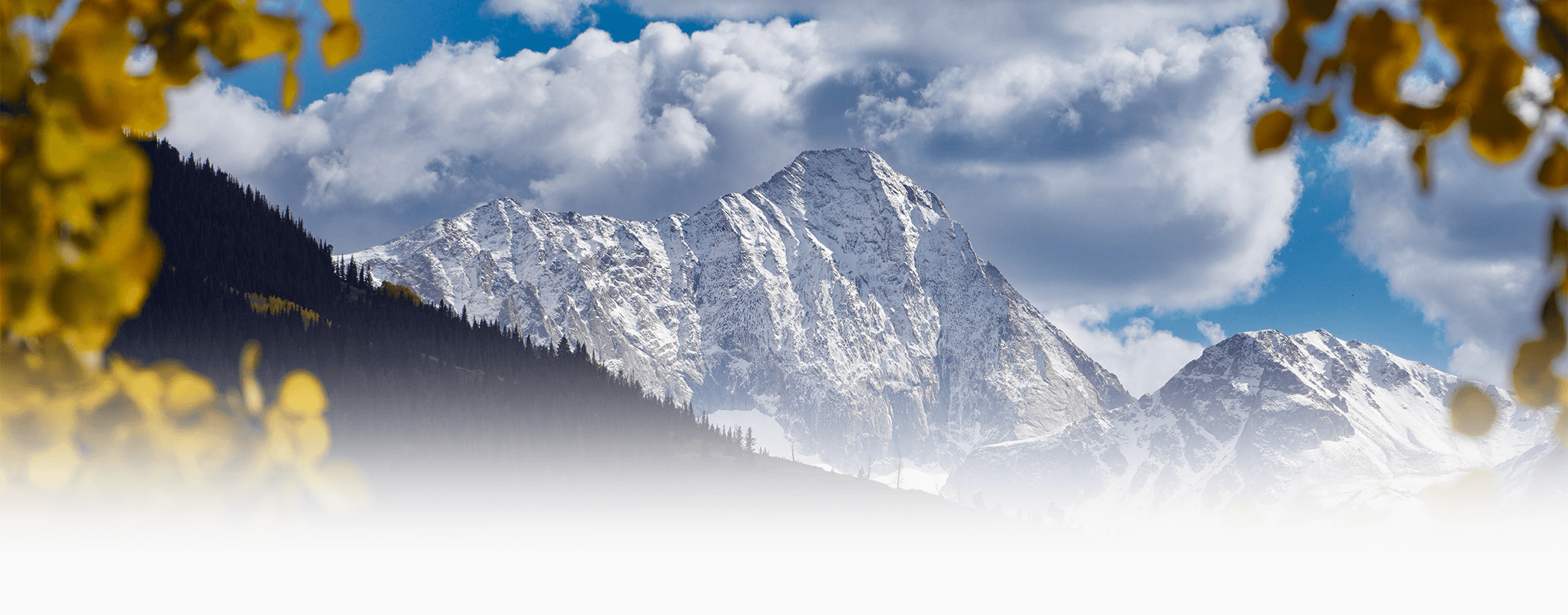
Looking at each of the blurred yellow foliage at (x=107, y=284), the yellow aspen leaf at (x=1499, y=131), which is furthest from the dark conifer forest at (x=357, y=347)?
the yellow aspen leaf at (x=1499, y=131)

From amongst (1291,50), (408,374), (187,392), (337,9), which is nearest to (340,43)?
(337,9)

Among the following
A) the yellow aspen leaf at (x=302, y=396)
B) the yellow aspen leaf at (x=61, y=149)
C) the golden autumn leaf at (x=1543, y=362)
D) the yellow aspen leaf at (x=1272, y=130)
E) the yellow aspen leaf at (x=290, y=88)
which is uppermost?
the yellow aspen leaf at (x=1272, y=130)

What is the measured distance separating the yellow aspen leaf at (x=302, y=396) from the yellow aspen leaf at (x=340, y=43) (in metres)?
0.66

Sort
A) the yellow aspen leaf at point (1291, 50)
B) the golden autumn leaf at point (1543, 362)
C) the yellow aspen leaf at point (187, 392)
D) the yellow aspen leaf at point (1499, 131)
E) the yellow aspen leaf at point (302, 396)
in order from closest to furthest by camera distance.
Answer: the yellow aspen leaf at point (1499, 131)
the yellow aspen leaf at point (1291, 50)
the golden autumn leaf at point (1543, 362)
the yellow aspen leaf at point (302, 396)
the yellow aspen leaf at point (187, 392)

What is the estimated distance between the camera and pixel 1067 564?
44.0ft

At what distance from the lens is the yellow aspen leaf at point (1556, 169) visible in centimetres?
190

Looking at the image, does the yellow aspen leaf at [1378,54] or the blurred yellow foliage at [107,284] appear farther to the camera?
the yellow aspen leaf at [1378,54]

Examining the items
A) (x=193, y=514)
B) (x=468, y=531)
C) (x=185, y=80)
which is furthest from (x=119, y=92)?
(x=468, y=531)

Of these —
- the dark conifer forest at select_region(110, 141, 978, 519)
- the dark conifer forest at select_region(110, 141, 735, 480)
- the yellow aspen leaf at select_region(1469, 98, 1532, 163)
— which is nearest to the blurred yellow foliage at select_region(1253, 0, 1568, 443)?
the yellow aspen leaf at select_region(1469, 98, 1532, 163)

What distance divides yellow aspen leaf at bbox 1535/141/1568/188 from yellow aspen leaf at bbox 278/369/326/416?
2468 millimetres

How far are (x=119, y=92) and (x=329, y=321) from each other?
468ft

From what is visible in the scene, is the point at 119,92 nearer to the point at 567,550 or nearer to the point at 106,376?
the point at 106,376

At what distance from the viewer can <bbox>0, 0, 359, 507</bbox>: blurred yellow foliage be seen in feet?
Result: 5.08

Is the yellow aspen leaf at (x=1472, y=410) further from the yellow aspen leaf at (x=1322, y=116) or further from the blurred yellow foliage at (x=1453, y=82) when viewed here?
the yellow aspen leaf at (x=1322, y=116)
